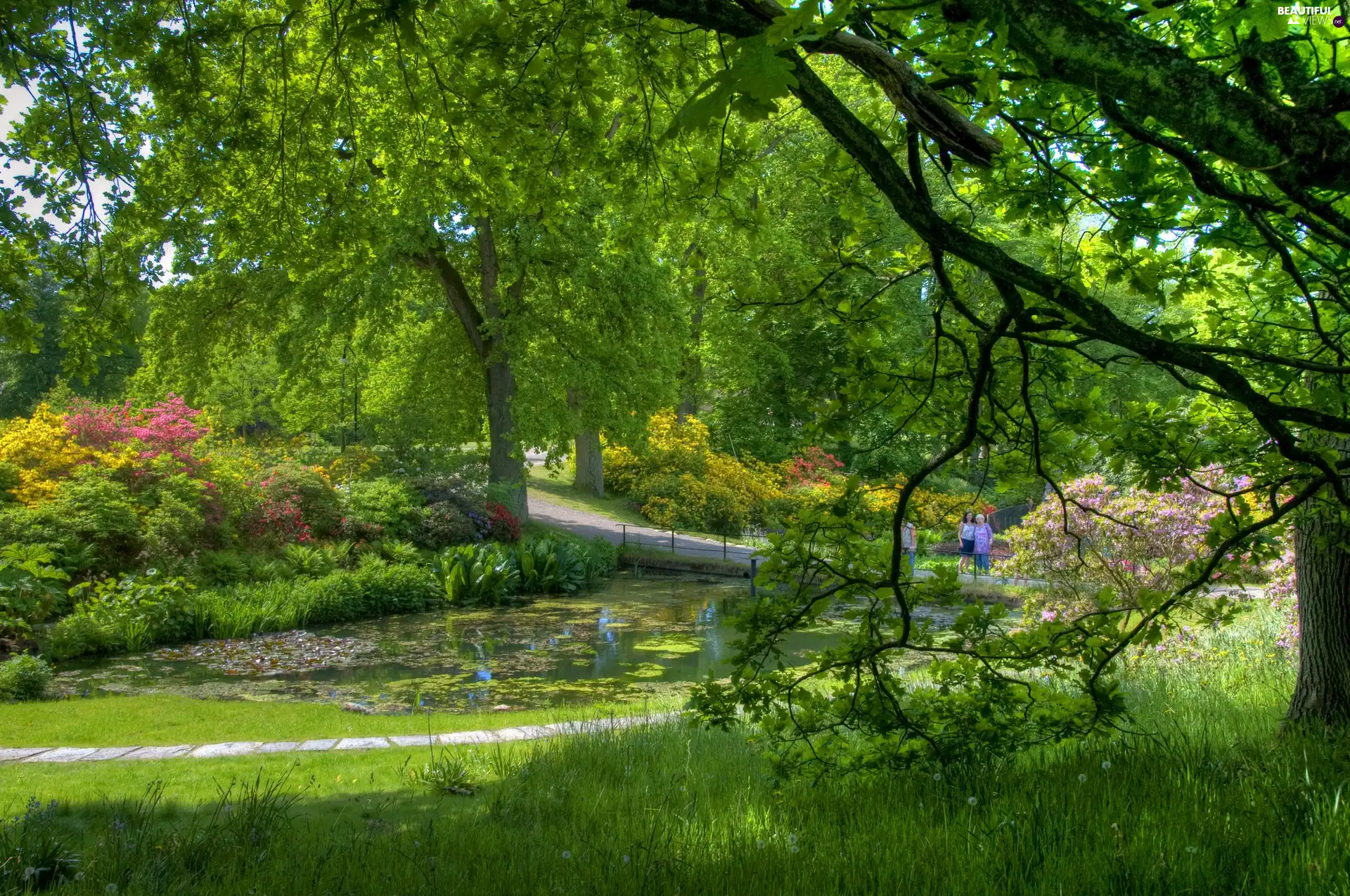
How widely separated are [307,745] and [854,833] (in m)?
4.76

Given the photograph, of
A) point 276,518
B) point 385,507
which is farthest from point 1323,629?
point 385,507

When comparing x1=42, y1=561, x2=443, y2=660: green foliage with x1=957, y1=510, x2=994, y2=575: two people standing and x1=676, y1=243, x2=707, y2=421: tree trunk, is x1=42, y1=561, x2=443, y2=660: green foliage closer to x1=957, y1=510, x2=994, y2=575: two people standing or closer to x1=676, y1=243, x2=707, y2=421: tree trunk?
x1=957, y1=510, x2=994, y2=575: two people standing

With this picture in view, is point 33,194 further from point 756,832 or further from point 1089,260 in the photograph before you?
point 1089,260

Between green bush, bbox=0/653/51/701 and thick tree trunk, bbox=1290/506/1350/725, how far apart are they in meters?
9.97

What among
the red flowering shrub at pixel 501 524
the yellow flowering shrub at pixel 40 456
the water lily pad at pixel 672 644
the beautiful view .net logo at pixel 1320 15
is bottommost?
the water lily pad at pixel 672 644

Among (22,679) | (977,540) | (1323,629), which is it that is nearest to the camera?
(1323,629)

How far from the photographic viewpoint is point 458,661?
11445mm

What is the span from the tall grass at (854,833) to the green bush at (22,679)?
520 centimetres

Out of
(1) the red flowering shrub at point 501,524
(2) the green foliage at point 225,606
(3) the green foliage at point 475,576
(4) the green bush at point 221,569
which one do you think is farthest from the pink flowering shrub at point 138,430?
(1) the red flowering shrub at point 501,524

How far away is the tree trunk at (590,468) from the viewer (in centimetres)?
2897

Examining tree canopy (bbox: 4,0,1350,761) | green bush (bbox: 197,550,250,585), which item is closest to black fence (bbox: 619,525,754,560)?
green bush (bbox: 197,550,250,585)

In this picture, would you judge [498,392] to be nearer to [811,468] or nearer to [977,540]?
[977,540]

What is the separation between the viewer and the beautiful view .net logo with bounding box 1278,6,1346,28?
9.16ft

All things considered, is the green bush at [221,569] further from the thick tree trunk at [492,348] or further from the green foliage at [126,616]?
the thick tree trunk at [492,348]
